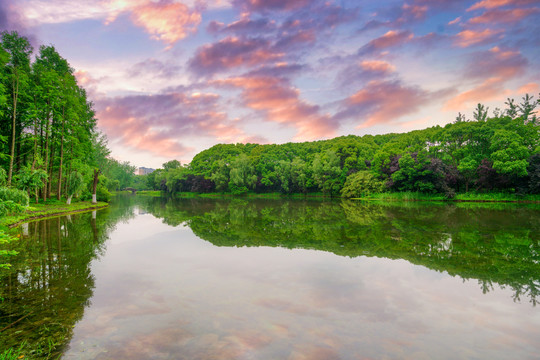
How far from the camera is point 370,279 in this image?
6.39 metres

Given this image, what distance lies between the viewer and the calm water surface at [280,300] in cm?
371

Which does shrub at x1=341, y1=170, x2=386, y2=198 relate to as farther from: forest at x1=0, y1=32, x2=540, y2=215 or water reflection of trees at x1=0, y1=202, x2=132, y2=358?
water reflection of trees at x1=0, y1=202, x2=132, y2=358

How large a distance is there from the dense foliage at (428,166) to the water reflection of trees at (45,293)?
135ft

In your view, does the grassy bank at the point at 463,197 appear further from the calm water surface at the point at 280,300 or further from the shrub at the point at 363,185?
the calm water surface at the point at 280,300

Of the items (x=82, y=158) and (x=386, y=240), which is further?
(x=82, y=158)

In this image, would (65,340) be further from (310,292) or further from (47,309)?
(310,292)

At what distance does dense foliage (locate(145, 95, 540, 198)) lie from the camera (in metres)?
33.4

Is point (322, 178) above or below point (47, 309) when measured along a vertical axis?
above

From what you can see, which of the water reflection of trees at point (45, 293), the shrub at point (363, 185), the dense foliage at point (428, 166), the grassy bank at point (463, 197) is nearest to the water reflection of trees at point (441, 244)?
the water reflection of trees at point (45, 293)

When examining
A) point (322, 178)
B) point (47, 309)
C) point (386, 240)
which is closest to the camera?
point (47, 309)

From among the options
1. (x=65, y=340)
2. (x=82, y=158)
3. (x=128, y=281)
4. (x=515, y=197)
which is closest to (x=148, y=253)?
(x=128, y=281)

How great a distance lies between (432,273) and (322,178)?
1890 inches

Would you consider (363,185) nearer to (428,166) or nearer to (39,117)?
(428,166)

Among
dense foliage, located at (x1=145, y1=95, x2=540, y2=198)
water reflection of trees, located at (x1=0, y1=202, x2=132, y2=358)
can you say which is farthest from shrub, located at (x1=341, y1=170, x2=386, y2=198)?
water reflection of trees, located at (x1=0, y1=202, x2=132, y2=358)
